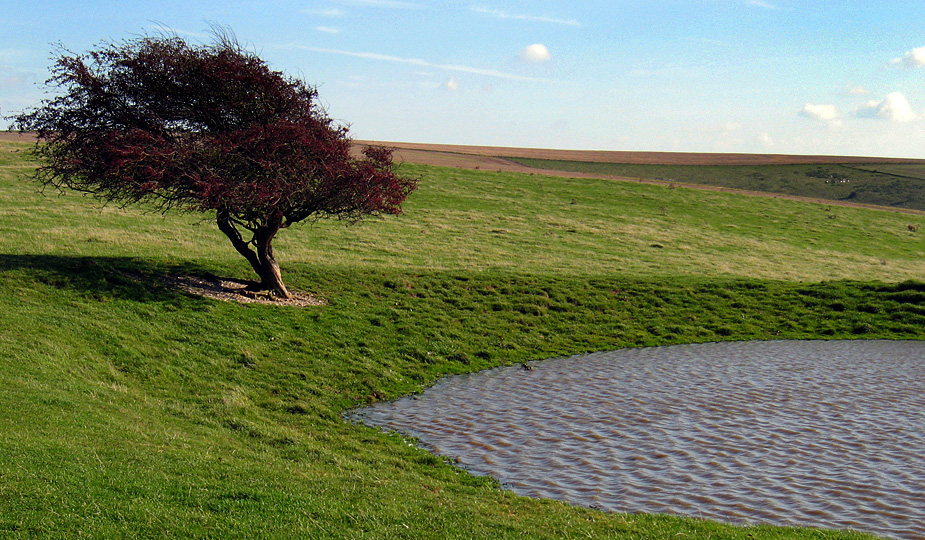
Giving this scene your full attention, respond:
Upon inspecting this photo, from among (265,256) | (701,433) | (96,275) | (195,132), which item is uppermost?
(195,132)

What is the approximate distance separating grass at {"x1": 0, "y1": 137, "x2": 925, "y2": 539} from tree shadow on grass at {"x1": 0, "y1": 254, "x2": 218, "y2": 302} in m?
0.12

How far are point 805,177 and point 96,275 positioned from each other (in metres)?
109

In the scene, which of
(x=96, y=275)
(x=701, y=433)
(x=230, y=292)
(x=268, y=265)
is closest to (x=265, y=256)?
A: (x=268, y=265)

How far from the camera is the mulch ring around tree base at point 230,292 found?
86.5 ft

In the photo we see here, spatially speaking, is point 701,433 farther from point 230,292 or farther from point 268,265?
point 230,292

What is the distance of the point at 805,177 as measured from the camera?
110250 millimetres

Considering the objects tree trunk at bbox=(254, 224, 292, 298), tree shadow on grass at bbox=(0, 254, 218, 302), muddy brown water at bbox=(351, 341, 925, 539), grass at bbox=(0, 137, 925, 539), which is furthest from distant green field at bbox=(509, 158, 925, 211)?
tree shadow on grass at bbox=(0, 254, 218, 302)

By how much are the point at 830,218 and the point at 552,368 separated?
2124 inches

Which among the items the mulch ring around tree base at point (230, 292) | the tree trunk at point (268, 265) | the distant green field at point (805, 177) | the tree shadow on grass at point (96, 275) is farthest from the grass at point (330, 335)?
the distant green field at point (805, 177)

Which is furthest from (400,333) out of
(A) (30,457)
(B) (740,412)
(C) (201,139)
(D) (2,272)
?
(A) (30,457)

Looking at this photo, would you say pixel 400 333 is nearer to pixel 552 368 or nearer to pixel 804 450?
pixel 552 368

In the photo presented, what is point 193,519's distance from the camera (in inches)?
367

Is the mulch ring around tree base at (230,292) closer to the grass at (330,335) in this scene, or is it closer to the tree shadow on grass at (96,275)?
the tree shadow on grass at (96,275)

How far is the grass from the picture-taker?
10.3m
